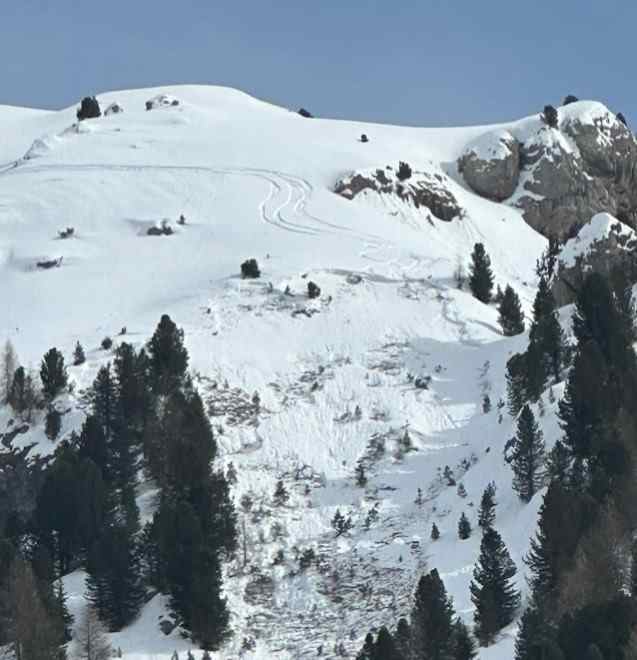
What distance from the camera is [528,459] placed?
2039 inches

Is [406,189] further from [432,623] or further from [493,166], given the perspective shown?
[432,623]

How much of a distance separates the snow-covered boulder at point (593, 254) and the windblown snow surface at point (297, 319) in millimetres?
4394

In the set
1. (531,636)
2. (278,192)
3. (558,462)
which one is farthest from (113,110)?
(531,636)

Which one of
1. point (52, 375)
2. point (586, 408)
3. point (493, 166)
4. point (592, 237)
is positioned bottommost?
point (586, 408)

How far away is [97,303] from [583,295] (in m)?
28.2

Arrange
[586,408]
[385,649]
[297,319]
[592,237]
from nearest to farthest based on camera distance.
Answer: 1. [385,649]
2. [586,408]
3. [297,319]
4. [592,237]

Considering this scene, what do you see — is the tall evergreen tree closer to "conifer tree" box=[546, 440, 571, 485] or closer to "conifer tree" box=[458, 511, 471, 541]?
"conifer tree" box=[458, 511, 471, 541]

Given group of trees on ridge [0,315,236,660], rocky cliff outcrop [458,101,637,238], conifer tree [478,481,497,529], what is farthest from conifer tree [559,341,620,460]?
rocky cliff outcrop [458,101,637,238]

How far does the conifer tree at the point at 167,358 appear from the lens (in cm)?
6088

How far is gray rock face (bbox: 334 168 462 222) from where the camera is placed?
93938 millimetres

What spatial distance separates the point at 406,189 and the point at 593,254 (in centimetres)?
2562

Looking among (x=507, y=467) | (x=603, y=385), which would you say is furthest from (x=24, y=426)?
(x=603, y=385)

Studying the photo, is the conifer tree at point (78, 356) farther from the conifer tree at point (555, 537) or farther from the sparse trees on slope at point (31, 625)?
the conifer tree at point (555, 537)

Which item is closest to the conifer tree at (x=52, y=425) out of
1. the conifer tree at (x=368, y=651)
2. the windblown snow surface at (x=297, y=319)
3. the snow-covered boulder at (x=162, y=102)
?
the windblown snow surface at (x=297, y=319)
